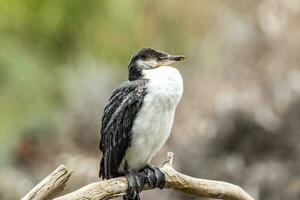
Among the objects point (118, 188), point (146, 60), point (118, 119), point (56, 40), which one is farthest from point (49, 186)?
point (56, 40)

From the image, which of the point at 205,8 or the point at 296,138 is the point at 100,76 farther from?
the point at 296,138

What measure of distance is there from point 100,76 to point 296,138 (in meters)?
1.89

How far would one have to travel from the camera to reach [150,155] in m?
2.30

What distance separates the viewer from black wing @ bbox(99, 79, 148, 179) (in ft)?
7.17

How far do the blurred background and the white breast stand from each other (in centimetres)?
237

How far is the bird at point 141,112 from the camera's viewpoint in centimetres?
218

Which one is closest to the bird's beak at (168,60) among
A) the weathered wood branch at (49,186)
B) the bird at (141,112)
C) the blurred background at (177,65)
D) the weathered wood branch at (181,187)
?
the bird at (141,112)

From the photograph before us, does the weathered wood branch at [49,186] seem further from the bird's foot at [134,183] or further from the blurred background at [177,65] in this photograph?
the blurred background at [177,65]

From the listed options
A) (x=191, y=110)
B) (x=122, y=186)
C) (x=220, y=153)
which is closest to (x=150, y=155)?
(x=122, y=186)

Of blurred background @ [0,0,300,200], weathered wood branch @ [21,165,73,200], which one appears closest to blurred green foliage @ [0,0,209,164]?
blurred background @ [0,0,300,200]

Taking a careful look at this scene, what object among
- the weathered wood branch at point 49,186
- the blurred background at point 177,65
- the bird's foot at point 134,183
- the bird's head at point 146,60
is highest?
the blurred background at point 177,65

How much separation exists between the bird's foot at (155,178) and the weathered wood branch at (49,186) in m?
0.33

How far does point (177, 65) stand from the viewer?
245 inches

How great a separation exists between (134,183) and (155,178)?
7cm
